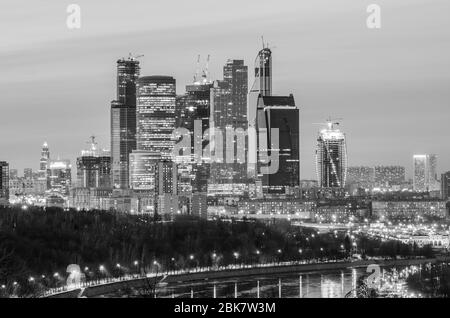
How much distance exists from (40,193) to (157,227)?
27.1 m

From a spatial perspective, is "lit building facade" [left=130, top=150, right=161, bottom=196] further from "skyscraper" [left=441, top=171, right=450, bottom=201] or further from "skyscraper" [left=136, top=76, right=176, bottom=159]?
"skyscraper" [left=441, top=171, right=450, bottom=201]

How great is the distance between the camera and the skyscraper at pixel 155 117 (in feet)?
176

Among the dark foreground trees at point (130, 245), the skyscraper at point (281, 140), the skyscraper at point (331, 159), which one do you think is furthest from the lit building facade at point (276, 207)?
the dark foreground trees at point (130, 245)

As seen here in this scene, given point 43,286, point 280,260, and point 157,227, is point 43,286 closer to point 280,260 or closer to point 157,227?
point 280,260

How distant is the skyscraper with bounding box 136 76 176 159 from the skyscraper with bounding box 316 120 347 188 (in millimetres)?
8806

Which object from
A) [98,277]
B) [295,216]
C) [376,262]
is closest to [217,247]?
[376,262]

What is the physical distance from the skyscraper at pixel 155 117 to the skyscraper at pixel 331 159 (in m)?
8.81

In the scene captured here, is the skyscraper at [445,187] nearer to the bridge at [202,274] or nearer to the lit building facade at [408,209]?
the lit building facade at [408,209]

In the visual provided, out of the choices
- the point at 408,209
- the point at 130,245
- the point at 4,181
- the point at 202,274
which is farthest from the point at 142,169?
the point at 202,274

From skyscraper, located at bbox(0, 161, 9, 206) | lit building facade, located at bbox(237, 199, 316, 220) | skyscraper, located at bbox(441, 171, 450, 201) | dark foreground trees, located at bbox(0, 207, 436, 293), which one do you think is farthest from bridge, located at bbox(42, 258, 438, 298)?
skyscraper, located at bbox(441, 171, 450, 201)

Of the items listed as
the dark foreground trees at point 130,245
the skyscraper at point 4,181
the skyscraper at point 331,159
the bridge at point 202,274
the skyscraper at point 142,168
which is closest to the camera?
the bridge at point 202,274

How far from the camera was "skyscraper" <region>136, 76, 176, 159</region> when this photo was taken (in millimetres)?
53656

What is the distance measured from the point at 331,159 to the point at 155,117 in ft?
34.3
